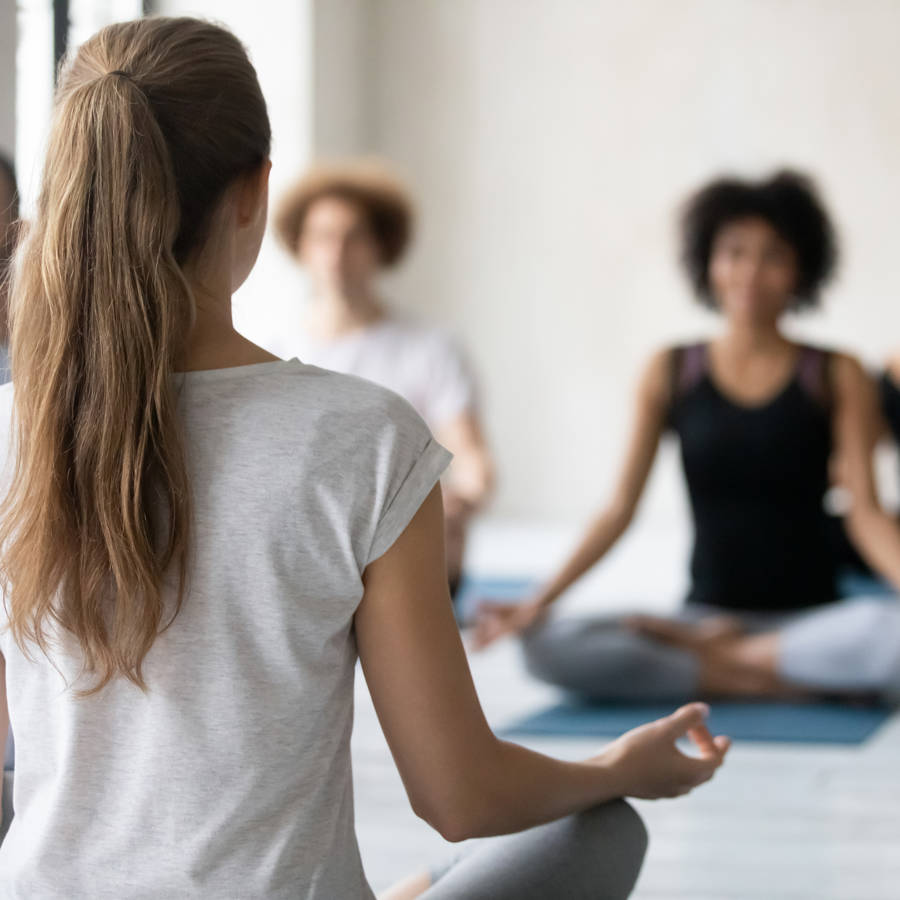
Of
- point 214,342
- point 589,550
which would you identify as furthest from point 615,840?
point 589,550

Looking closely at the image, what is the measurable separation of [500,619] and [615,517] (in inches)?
19.9

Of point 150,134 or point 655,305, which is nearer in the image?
point 150,134

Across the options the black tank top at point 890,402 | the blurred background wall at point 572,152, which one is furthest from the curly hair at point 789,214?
the blurred background wall at point 572,152

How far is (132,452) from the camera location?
0.93 meters

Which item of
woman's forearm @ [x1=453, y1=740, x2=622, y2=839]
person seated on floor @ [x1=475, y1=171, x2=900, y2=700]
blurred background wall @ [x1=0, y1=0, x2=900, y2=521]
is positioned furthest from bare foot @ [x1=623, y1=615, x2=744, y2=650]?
blurred background wall @ [x1=0, y1=0, x2=900, y2=521]

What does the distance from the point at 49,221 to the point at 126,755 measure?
14.5 inches

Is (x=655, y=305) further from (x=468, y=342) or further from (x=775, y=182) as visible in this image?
(x=775, y=182)

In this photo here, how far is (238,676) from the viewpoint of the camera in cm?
95

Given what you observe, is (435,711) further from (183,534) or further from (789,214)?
(789,214)

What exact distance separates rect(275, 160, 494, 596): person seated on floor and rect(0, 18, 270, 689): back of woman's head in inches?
104

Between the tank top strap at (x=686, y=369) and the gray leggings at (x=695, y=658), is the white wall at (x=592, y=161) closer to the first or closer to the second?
the tank top strap at (x=686, y=369)

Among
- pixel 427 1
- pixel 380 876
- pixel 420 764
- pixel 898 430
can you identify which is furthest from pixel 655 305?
pixel 420 764

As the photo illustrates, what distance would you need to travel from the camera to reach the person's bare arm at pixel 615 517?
256cm

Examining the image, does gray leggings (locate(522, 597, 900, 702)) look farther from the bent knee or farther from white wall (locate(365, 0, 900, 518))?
white wall (locate(365, 0, 900, 518))
